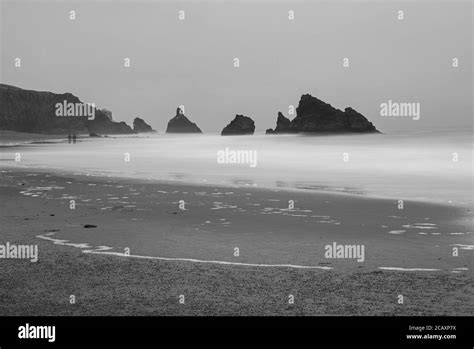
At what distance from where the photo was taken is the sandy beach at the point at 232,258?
26.8ft

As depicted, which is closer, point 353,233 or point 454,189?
point 353,233

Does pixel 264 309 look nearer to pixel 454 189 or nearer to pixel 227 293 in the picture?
pixel 227 293

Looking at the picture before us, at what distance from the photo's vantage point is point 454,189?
27.3 metres

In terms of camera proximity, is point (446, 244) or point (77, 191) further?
point (77, 191)

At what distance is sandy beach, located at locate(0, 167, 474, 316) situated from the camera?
8172mm

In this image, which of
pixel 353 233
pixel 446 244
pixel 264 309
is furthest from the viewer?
pixel 353 233

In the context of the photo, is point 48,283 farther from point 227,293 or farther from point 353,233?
point 353,233

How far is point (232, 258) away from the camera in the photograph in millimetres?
11219
